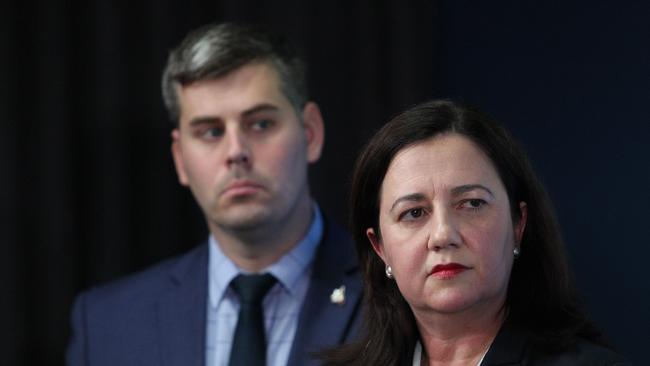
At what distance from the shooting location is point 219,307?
2709mm

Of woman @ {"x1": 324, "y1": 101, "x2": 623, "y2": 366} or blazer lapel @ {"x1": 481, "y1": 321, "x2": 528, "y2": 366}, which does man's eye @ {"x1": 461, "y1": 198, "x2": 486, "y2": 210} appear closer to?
woman @ {"x1": 324, "y1": 101, "x2": 623, "y2": 366}

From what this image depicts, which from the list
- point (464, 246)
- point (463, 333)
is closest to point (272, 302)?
point (463, 333)

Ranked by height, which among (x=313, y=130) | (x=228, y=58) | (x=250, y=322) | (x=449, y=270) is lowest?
(x=250, y=322)

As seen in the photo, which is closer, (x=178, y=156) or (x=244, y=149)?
(x=244, y=149)

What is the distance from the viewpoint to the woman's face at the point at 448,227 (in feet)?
5.89

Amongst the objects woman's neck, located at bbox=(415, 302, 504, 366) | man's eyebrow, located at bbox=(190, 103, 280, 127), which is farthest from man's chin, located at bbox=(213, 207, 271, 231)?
woman's neck, located at bbox=(415, 302, 504, 366)

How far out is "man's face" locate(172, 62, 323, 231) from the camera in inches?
103

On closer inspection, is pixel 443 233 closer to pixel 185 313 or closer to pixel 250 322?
pixel 250 322

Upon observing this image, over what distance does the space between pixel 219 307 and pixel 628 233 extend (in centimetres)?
91

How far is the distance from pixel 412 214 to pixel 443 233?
84mm

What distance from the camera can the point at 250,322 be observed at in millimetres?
2621

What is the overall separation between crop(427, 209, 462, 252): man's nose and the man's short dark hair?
1.01 meters

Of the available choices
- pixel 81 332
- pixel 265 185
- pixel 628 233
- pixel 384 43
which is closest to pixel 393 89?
pixel 384 43

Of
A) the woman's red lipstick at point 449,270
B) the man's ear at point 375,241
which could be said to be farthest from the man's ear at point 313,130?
the woman's red lipstick at point 449,270
